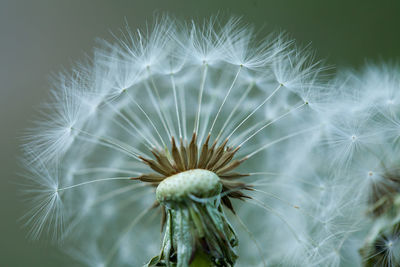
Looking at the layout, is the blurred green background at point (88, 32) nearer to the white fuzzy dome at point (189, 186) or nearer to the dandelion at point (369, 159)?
the dandelion at point (369, 159)

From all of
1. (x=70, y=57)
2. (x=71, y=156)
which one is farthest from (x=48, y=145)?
(x=70, y=57)

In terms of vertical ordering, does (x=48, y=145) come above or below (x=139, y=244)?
above

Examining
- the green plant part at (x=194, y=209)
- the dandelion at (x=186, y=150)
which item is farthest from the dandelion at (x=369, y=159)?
the green plant part at (x=194, y=209)

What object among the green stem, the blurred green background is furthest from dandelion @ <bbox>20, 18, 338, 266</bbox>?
the blurred green background

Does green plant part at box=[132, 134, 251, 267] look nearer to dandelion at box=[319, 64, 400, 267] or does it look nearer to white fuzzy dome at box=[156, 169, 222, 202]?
white fuzzy dome at box=[156, 169, 222, 202]

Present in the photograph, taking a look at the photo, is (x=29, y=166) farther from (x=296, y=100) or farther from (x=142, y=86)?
(x=296, y=100)

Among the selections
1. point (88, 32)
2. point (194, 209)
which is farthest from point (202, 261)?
point (88, 32)

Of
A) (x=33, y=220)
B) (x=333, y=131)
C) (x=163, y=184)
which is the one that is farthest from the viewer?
(x=333, y=131)
